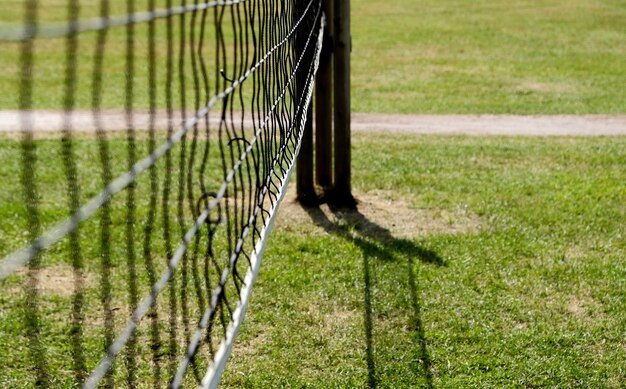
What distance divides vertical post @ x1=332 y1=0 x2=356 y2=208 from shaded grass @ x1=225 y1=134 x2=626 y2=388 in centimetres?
30

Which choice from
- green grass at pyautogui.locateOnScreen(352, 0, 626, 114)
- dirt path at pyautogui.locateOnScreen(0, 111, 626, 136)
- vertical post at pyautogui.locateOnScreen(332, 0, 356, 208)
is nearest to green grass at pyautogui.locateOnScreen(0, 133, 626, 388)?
vertical post at pyautogui.locateOnScreen(332, 0, 356, 208)

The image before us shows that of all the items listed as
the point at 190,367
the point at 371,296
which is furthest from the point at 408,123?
the point at 190,367

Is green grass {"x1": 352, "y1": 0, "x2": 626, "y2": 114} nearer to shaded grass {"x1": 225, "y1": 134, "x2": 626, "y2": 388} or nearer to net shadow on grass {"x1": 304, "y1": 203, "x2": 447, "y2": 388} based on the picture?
shaded grass {"x1": 225, "y1": 134, "x2": 626, "y2": 388}

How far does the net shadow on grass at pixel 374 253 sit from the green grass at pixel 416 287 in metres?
0.01

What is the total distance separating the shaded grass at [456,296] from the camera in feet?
16.0

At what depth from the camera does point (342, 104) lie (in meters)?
7.47

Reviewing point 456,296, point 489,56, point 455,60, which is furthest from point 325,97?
point 489,56

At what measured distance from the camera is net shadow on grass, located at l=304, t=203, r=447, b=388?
16.5ft

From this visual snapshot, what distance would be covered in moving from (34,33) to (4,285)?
483cm

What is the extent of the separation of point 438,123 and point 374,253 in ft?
17.1

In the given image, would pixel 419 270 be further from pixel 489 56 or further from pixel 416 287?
pixel 489 56

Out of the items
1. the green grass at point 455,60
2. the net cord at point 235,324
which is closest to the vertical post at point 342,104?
the net cord at point 235,324

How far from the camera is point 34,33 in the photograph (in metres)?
1.42

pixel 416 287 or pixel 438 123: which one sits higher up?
pixel 438 123
